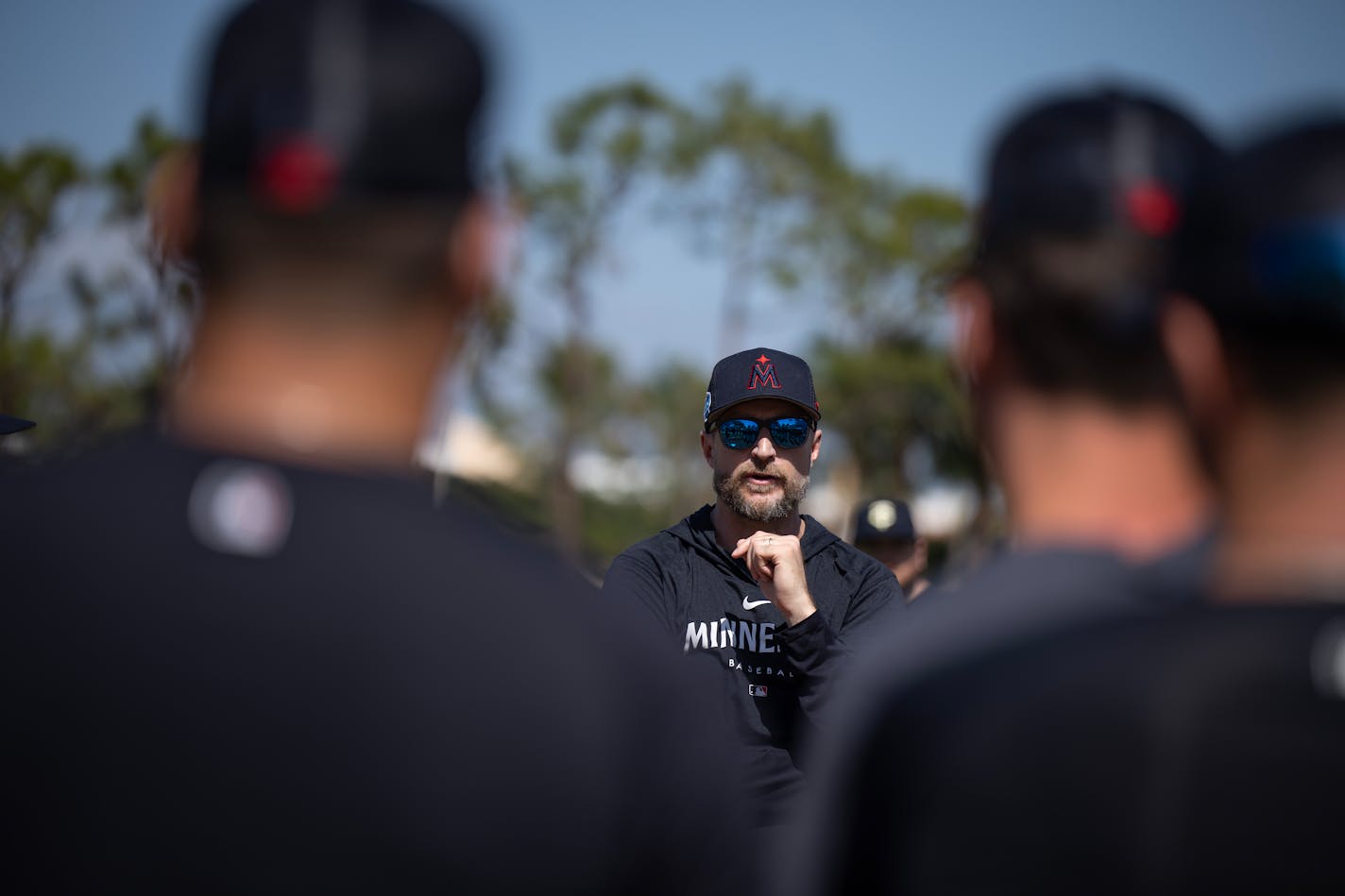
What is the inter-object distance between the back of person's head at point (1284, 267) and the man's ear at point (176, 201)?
4.65ft

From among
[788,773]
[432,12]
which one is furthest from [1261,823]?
[788,773]

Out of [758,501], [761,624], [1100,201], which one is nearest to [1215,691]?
[1100,201]

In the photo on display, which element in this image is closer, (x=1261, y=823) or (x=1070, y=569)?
(x=1261, y=823)

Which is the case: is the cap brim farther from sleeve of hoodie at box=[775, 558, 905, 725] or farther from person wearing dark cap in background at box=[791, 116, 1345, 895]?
person wearing dark cap in background at box=[791, 116, 1345, 895]

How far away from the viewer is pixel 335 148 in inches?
66.9

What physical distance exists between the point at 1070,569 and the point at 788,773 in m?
2.58

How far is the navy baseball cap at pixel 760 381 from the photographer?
4.79m

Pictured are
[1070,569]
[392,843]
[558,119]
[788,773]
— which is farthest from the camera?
[558,119]

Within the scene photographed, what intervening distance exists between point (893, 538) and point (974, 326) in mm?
6312

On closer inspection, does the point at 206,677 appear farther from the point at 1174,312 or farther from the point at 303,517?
the point at 1174,312

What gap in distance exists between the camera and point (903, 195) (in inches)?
1634

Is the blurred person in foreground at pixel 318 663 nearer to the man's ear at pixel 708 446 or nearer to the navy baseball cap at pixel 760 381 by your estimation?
the navy baseball cap at pixel 760 381

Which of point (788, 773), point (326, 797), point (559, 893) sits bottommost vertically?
point (788, 773)

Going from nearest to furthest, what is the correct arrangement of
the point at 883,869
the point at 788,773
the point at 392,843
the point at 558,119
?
the point at 392,843, the point at 883,869, the point at 788,773, the point at 558,119
